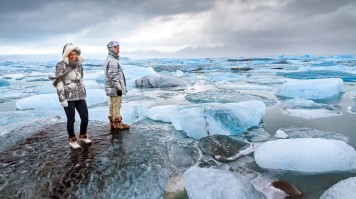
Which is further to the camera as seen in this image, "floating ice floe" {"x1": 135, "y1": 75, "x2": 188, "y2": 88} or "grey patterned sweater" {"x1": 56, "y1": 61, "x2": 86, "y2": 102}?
"floating ice floe" {"x1": 135, "y1": 75, "x2": 188, "y2": 88}

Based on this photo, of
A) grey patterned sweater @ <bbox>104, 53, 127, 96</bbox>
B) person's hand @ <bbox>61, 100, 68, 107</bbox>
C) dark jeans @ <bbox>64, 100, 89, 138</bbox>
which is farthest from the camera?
grey patterned sweater @ <bbox>104, 53, 127, 96</bbox>

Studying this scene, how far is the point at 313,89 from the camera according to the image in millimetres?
9883

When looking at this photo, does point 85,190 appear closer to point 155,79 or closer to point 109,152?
point 109,152

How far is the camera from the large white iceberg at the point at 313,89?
9.80m

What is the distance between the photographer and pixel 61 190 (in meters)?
2.70

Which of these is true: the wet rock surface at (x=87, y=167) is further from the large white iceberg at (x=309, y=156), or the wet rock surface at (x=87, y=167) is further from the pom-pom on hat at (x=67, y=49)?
the large white iceberg at (x=309, y=156)

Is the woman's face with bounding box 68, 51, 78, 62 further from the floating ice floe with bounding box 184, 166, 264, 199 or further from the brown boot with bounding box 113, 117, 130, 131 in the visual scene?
the floating ice floe with bounding box 184, 166, 264, 199

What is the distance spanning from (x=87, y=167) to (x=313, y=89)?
905cm

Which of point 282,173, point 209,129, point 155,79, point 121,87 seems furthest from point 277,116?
point 155,79

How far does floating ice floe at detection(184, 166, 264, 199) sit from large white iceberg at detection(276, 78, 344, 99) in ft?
25.6

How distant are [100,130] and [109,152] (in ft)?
3.54

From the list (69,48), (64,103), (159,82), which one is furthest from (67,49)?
(159,82)

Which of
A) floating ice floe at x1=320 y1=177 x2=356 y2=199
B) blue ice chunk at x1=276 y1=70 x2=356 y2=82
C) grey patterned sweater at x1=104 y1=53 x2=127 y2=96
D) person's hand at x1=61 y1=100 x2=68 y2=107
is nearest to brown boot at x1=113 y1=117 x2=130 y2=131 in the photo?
grey patterned sweater at x1=104 y1=53 x2=127 y2=96

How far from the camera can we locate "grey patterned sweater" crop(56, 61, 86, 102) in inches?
132
